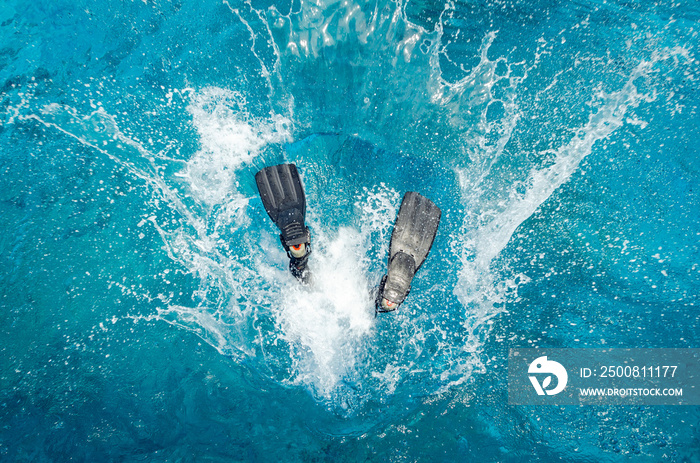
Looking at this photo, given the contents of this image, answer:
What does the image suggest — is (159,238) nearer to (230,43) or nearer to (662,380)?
(230,43)

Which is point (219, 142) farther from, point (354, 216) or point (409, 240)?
point (409, 240)

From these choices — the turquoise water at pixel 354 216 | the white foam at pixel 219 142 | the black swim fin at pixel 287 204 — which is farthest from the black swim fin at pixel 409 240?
the white foam at pixel 219 142

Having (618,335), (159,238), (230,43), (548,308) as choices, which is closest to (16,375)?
(159,238)

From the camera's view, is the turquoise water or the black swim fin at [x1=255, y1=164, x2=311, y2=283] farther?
the turquoise water

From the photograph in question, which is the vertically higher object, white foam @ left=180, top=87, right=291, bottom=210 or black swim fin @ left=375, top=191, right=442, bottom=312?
white foam @ left=180, top=87, right=291, bottom=210

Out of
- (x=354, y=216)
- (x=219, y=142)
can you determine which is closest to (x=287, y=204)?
(x=354, y=216)

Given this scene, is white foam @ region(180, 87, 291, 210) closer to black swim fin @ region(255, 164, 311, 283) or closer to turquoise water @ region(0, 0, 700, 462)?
turquoise water @ region(0, 0, 700, 462)

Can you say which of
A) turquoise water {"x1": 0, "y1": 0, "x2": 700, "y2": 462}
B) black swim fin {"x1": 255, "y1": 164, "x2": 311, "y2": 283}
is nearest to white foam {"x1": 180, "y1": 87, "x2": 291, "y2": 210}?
turquoise water {"x1": 0, "y1": 0, "x2": 700, "y2": 462}
